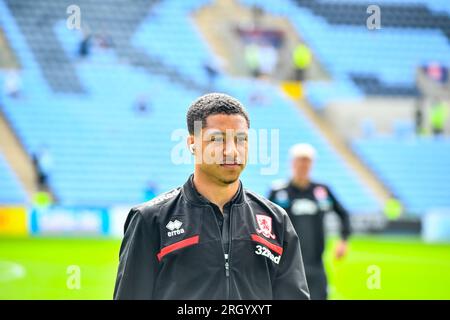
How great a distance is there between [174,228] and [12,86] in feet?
80.5

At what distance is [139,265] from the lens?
3035mm

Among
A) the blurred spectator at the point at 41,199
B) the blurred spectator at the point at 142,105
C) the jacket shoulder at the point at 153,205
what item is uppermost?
the blurred spectator at the point at 142,105

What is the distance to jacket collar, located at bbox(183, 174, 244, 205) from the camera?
313 cm

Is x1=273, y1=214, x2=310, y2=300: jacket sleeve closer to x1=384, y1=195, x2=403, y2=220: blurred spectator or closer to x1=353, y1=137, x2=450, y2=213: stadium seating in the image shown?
x1=384, y1=195, x2=403, y2=220: blurred spectator

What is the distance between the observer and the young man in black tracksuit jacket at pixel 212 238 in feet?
9.84

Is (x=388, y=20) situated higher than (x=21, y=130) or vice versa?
(x=388, y=20)

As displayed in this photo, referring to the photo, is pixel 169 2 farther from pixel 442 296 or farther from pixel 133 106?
pixel 442 296

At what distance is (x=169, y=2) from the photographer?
101 ft

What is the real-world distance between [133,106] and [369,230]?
9.42 metres

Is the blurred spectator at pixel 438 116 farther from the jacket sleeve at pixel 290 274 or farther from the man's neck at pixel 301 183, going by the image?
the jacket sleeve at pixel 290 274

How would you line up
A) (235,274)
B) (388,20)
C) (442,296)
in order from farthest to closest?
(388,20), (442,296), (235,274)

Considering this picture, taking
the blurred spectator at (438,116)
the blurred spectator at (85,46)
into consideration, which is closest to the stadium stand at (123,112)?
the blurred spectator at (85,46)

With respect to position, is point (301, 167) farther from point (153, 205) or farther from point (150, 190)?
point (150, 190)

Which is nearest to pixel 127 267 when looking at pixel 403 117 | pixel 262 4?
pixel 403 117
